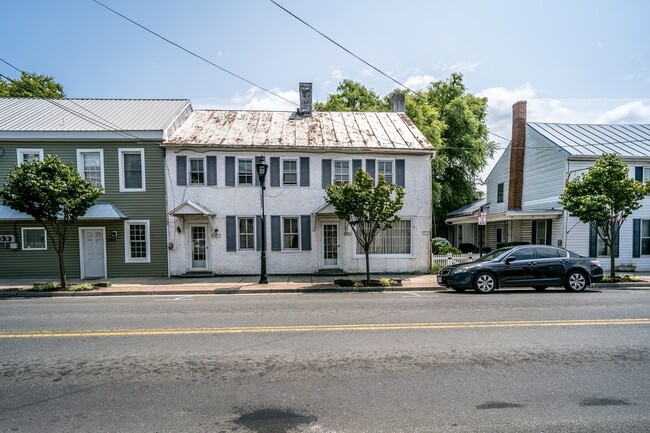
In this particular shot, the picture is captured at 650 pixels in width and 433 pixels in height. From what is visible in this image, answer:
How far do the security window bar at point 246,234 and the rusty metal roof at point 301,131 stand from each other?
10.7ft

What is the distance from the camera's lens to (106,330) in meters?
6.80

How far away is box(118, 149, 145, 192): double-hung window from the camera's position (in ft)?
50.2

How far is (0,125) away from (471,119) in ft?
93.5

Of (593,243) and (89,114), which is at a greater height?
(89,114)

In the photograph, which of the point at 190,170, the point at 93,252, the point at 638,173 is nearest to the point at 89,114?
the point at 190,170

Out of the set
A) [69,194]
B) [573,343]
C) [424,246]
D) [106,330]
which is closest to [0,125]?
[69,194]

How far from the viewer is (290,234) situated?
15.8m

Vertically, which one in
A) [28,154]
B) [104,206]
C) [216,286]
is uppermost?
[28,154]

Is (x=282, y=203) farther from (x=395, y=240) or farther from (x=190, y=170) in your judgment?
(x=395, y=240)

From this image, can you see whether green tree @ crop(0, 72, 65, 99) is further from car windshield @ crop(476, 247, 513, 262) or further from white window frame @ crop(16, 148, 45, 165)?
car windshield @ crop(476, 247, 513, 262)

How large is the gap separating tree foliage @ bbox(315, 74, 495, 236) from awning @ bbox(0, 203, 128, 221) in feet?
62.4

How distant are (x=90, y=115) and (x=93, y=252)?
6.30 metres

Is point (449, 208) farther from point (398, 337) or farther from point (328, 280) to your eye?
point (398, 337)

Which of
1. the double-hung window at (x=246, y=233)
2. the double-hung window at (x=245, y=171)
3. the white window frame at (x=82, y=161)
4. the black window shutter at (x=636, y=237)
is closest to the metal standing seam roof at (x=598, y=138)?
the black window shutter at (x=636, y=237)
